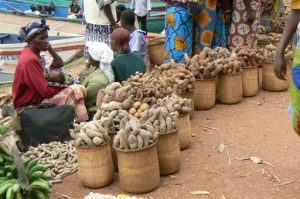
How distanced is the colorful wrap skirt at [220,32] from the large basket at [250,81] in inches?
48.7

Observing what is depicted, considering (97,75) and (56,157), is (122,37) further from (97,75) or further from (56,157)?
(56,157)

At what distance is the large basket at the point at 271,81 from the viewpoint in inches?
261

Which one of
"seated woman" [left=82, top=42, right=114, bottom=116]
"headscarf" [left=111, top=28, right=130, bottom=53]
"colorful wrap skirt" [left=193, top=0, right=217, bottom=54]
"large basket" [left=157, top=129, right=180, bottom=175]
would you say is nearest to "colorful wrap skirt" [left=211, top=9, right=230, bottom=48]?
"colorful wrap skirt" [left=193, top=0, right=217, bottom=54]

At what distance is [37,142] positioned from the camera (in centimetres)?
509

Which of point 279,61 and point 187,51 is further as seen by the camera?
point 187,51

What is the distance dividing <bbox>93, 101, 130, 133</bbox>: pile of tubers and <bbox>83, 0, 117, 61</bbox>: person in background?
3006mm

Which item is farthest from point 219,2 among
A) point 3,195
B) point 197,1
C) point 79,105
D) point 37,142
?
point 3,195

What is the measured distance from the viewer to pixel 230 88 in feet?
20.1

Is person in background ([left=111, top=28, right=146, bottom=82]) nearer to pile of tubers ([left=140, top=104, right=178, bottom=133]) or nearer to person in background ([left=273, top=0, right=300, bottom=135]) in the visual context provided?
pile of tubers ([left=140, top=104, right=178, bottom=133])

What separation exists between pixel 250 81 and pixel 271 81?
16.5 inches

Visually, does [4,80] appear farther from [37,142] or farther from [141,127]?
[141,127]

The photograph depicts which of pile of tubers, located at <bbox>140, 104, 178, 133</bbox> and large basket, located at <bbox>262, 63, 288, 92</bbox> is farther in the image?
large basket, located at <bbox>262, 63, 288, 92</bbox>

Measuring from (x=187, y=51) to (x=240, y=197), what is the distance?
3707 mm

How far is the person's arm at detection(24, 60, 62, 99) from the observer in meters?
5.13
